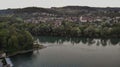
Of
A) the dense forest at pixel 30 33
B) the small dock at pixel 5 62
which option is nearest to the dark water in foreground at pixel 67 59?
the small dock at pixel 5 62

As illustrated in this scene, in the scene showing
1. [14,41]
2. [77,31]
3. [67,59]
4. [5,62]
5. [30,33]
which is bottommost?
[30,33]

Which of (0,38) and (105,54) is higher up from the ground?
(0,38)

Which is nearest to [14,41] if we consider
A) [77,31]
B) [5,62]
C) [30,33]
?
[5,62]

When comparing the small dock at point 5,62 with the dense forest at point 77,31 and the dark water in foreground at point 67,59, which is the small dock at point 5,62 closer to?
the dark water in foreground at point 67,59

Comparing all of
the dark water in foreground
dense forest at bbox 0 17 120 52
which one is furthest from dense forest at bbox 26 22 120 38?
the dark water in foreground

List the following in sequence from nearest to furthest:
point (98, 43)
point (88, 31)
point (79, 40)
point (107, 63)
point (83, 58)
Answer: point (107, 63) → point (83, 58) → point (98, 43) → point (79, 40) → point (88, 31)

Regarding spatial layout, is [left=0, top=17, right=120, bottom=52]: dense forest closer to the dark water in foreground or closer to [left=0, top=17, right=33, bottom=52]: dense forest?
[left=0, top=17, right=33, bottom=52]: dense forest

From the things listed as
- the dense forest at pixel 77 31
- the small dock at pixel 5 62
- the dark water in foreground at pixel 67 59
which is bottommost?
the dense forest at pixel 77 31

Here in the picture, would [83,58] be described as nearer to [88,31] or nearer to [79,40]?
[79,40]

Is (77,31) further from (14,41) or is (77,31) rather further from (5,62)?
(5,62)

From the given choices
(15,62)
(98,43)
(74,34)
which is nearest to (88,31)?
(74,34)

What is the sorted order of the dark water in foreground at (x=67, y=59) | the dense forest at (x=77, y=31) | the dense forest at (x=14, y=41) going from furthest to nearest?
1. the dense forest at (x=77, y=31)
2. the dense forest at (x=14, y=41)
3. the dark water in foreground at (x=67, y=59)
